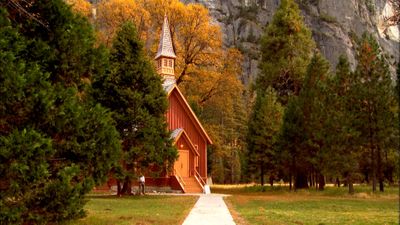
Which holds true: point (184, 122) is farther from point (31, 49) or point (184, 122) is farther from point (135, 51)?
point (31, 49)

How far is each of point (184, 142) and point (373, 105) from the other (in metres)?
11.8

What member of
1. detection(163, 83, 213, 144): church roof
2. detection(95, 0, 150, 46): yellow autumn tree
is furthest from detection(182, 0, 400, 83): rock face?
detection(163, 83, 213, 144): church roof

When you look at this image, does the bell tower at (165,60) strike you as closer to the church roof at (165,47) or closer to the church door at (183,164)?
the church roof at (165,47)

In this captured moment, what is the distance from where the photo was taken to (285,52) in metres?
38.4

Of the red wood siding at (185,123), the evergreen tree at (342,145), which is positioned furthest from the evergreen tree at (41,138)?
the red wood siding at (185,123)

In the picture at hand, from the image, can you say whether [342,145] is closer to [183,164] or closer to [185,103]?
[183,164]

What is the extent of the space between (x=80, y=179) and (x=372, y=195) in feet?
60.1

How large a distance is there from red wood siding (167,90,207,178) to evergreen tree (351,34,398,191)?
10.7m

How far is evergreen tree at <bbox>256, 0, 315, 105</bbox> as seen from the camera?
120 ft

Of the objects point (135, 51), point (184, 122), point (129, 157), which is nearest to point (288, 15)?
point (184, 122)

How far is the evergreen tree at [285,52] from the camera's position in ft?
120

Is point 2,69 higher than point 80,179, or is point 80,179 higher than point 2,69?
point 2,69

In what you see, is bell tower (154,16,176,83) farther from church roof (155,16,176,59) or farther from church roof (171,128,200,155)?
church roof (171,128,200,155)

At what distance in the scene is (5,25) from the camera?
343 inches
